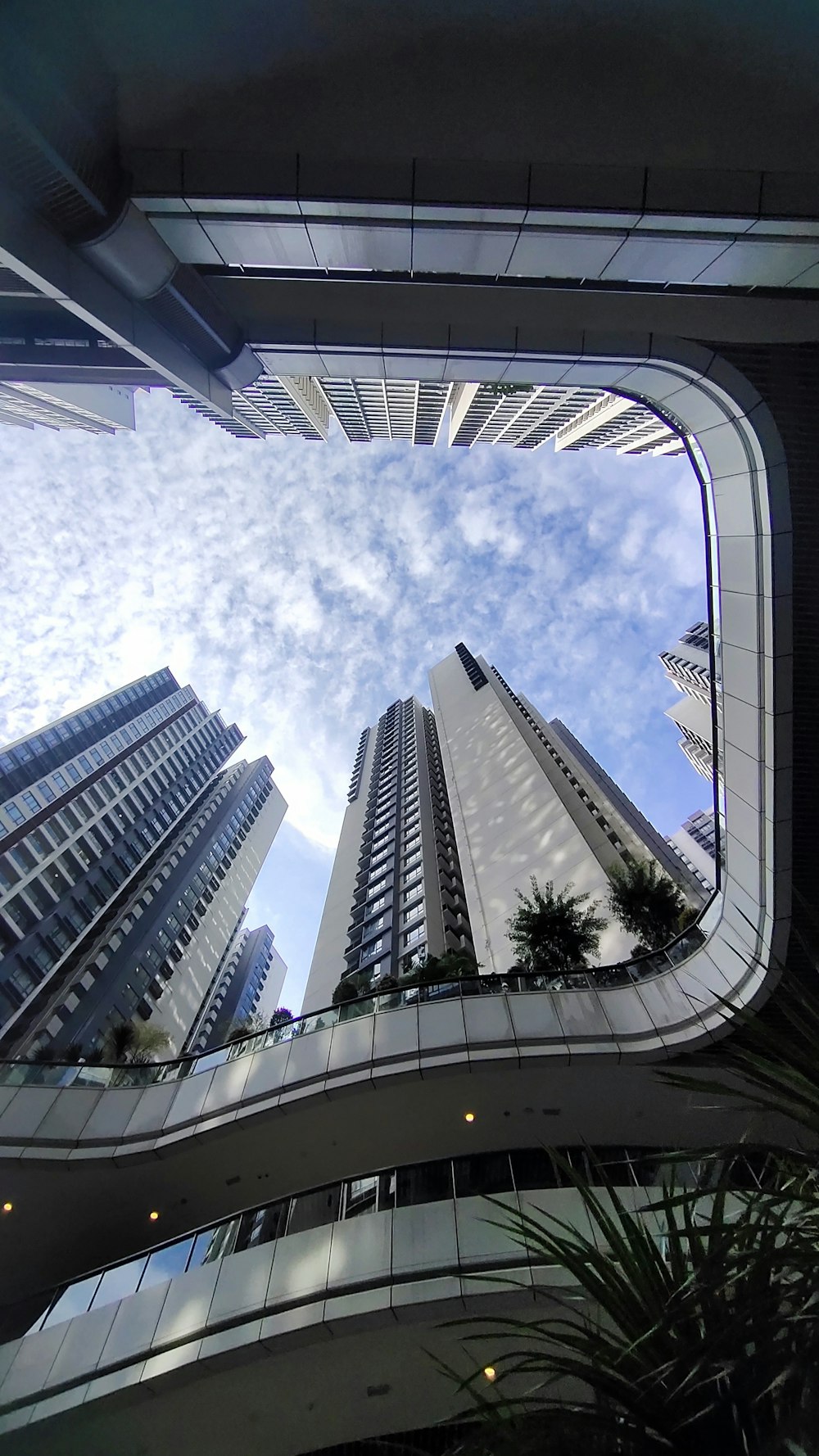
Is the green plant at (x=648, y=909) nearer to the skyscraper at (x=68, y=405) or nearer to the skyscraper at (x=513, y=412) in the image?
the skyscraper at (x=68, y=405)

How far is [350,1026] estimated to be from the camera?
12.1m

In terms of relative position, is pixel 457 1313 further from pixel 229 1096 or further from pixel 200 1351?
pixel 229 1096

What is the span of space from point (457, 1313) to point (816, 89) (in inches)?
684

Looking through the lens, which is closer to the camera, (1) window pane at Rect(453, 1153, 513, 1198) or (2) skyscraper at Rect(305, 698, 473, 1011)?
(1) window pane at Rect(453, 1153, 513, 1198)

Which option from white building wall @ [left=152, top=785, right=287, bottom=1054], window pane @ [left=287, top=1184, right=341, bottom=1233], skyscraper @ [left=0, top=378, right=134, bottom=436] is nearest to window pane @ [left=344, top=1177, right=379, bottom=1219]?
window pane @ [left=287, top=1184, right=341, bottom=1233]

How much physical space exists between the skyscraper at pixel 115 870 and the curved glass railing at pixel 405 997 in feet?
112

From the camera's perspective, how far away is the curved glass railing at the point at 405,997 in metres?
12.3

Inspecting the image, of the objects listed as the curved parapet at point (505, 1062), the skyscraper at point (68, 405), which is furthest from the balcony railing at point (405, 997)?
the skyscraper at point (68, 405)

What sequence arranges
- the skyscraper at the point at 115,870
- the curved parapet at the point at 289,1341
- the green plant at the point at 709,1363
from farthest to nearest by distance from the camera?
the skyscraper at the point at 115,870, the curved parapet at the point at 289,1341, the green plant at the point at 709,1363

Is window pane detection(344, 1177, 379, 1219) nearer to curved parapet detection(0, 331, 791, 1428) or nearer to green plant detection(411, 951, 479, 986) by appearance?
curved parapet detection(0, 331, 791, 1428)

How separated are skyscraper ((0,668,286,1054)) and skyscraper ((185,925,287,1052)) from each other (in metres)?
4.46

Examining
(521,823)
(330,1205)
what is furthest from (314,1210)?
(521,823)

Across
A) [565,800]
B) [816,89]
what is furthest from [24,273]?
[565,800]

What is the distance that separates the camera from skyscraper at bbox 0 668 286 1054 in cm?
4862
